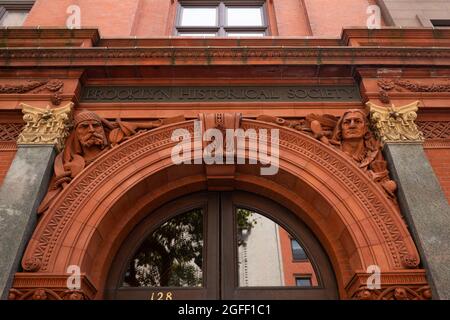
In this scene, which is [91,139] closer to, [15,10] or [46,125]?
[46,125]

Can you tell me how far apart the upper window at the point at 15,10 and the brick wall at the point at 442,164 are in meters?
11.5

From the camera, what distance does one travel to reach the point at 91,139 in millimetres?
6531

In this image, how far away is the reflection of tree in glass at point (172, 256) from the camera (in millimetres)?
6254

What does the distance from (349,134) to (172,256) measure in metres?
3.96

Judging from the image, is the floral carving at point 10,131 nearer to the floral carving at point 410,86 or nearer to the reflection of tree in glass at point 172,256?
the reflection of tree in glass at point 172,256

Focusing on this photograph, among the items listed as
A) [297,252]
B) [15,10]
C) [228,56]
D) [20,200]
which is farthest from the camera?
[15,10]

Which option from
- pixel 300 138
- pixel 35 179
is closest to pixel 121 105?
pixel 35 179

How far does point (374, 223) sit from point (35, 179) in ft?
18.3

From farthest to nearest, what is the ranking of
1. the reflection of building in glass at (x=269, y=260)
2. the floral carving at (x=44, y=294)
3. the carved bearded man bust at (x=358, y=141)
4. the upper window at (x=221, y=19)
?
the upper window at (x=221, y=19) < the carved bearded man bust at (x=358, y=141) < the reflection of building in glass at (x=269, y=260) < the floral carving at (x=44, y=294)

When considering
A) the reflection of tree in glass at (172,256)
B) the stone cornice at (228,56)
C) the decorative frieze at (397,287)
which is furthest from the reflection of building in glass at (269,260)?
the stone cornice at (228,56)

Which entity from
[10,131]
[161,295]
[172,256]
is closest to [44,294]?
[161,295]

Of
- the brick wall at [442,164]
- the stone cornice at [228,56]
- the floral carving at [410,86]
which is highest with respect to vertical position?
the stone cornice at [228,56]
